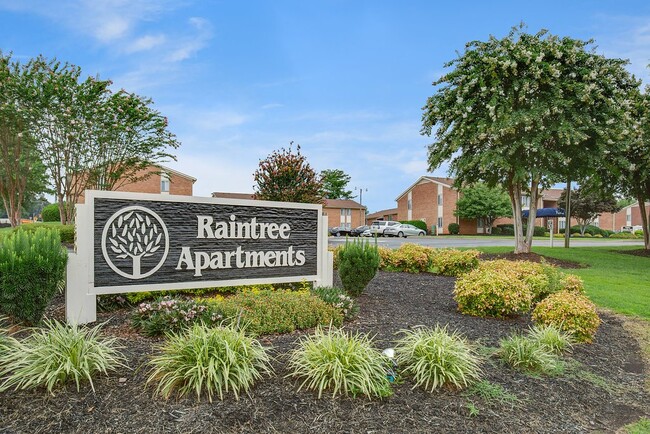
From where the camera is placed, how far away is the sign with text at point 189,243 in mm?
5469

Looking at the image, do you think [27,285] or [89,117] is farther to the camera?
[89,117]

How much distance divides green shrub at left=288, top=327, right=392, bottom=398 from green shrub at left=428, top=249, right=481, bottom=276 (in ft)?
24.7

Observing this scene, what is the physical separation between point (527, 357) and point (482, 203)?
44611mm

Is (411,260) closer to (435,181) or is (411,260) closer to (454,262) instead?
(454,262)

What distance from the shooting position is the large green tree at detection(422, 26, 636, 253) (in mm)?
14305

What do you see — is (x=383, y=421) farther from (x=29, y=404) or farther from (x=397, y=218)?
(x=397, y=218)

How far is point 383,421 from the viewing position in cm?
325

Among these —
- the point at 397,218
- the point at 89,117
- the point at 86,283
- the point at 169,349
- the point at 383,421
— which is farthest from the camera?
the point at 397,218

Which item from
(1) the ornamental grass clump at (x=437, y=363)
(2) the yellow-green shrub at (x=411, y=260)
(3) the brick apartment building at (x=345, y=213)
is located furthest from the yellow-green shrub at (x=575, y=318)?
(3) the brick apartment building at (x=345, y=213)

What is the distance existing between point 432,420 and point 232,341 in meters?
1.71

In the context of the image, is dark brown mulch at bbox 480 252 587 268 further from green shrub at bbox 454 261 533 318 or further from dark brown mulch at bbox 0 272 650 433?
dark brown mulch at bbox 0 272 650 433

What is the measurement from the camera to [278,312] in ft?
17.6

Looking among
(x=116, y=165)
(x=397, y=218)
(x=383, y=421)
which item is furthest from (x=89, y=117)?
(x=397, y=218)

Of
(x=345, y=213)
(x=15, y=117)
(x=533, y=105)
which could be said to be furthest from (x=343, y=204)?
(x=533, y=105)
